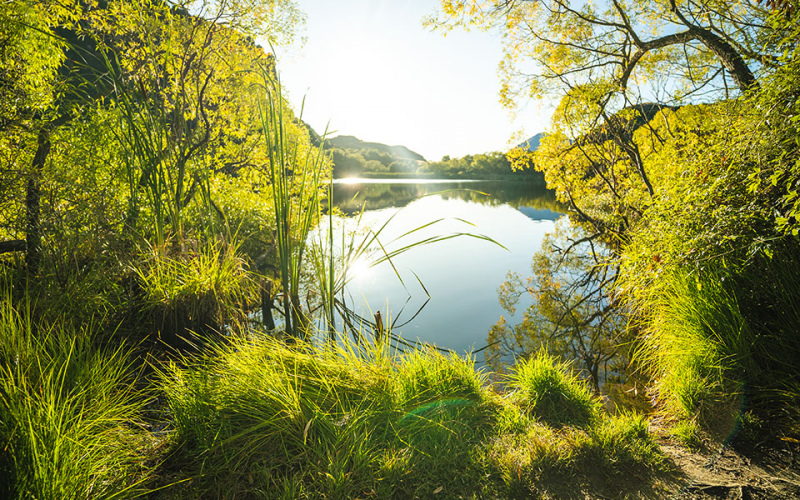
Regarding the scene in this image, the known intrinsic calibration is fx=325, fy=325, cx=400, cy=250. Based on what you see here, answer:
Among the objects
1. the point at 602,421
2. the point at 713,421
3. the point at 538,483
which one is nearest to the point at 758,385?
the point at 713,421

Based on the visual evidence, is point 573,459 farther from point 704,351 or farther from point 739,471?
point 704,351

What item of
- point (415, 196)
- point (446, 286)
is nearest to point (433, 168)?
point (415, 196)

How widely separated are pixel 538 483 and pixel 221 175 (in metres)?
9.42

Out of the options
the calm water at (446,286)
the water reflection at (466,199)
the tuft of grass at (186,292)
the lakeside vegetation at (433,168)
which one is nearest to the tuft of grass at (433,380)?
the calm water at (446,286)

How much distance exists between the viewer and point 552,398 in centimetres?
270

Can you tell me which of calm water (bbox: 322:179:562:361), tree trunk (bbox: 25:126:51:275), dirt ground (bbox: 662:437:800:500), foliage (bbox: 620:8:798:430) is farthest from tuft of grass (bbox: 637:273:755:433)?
tree trunk (bbox: 25:126:51:275)

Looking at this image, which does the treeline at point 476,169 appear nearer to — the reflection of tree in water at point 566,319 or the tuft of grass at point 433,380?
the reflection of tree in water at point 566,319

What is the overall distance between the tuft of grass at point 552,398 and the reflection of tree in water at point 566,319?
182 cm

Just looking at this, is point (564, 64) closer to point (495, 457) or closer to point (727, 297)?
point (727, 297)

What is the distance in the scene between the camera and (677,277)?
303 cm

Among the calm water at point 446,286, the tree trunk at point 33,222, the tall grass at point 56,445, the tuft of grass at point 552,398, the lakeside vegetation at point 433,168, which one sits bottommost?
the calm water at point 446,286

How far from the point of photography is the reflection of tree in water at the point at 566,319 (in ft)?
16.2

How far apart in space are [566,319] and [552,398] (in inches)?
162

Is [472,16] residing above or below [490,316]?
above
